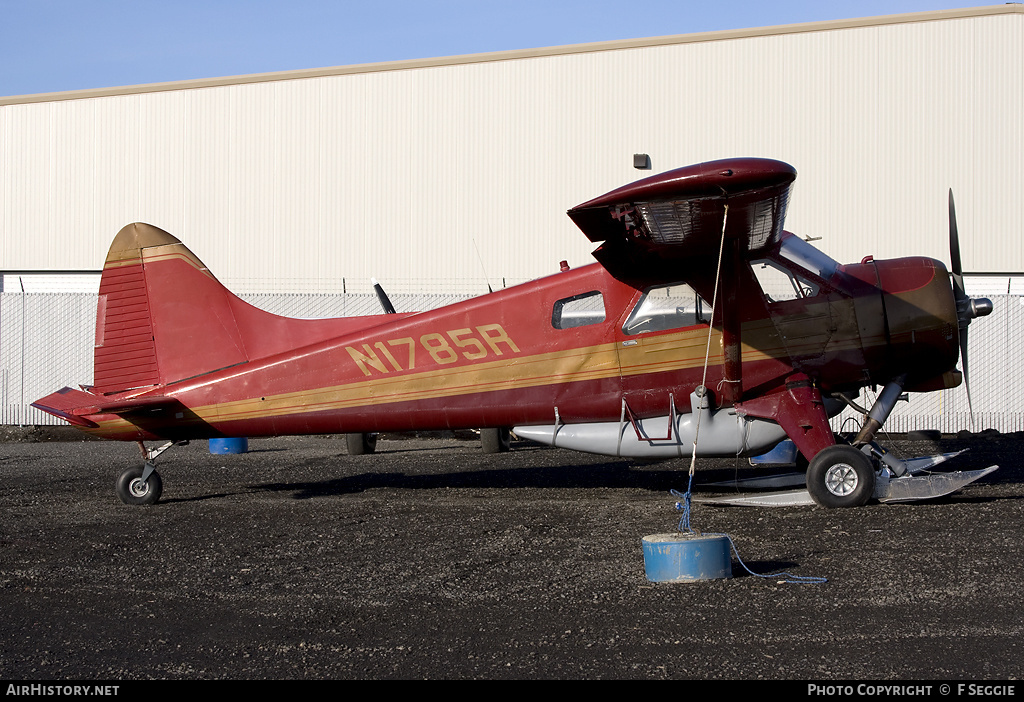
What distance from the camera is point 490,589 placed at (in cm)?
556

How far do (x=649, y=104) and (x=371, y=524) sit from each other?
1853 cm

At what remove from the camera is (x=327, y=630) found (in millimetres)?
4727

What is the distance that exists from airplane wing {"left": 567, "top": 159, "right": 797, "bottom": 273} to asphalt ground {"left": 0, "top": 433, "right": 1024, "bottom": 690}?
234 cm

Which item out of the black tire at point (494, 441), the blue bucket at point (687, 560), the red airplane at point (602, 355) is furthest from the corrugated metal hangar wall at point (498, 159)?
the blue bucket at point (687, 560)

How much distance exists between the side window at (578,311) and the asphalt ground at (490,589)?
176 cm

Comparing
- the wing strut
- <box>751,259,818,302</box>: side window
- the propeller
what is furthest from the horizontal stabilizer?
the propeller

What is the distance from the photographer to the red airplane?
8.30 m

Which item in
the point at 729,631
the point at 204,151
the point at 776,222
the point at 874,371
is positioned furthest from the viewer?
the point at 204,151

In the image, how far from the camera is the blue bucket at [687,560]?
5.51m

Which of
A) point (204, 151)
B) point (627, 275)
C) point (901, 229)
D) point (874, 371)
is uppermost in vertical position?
point (204, 151)

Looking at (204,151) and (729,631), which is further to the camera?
(204,151)
